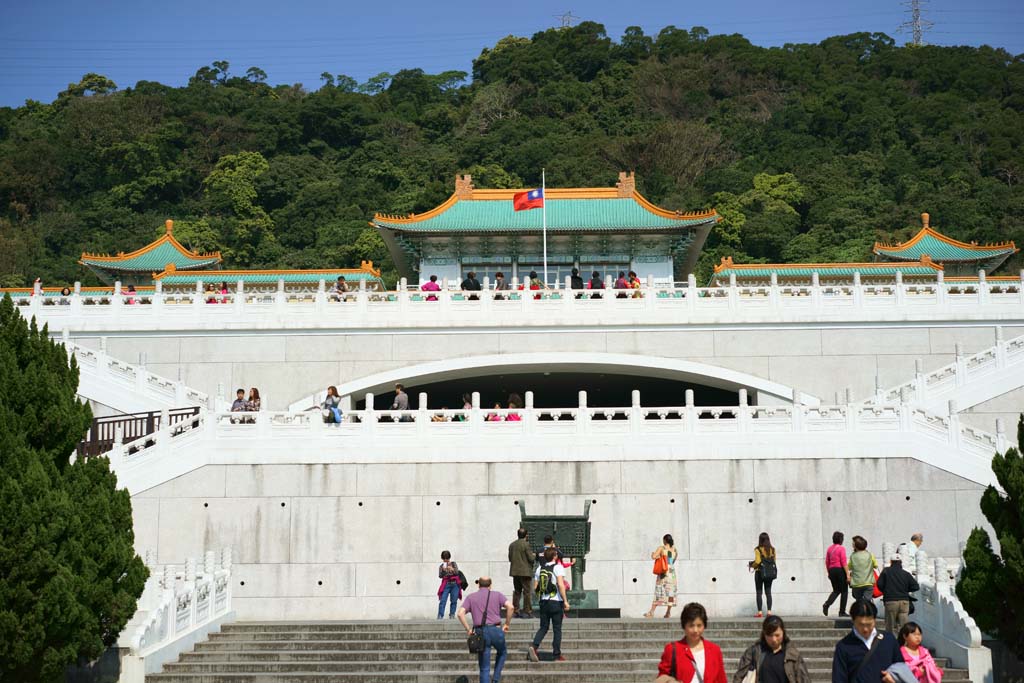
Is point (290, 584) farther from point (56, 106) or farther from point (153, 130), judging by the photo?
point (56, 106)

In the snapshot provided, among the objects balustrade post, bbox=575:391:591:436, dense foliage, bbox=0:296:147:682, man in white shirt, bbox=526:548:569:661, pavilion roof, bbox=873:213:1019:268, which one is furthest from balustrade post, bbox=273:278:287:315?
pavilion roof, bbox=873:213:1019:268

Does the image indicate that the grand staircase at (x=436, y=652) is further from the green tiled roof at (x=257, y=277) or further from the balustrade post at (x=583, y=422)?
the green tiled roof at (x=257, y=277)

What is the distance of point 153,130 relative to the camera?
71.9 metres

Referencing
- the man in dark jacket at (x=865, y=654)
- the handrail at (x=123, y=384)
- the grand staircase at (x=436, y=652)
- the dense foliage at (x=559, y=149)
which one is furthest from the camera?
the dense foliage at (x=559, y=149)

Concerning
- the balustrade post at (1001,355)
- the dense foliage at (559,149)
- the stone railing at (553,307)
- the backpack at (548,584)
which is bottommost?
the backpack at (548,584)

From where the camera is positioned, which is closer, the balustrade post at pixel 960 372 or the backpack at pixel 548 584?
the backpack at pixel 548 584

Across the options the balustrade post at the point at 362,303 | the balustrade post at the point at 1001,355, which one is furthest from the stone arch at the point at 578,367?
the balustrade post at the point at 1001,355

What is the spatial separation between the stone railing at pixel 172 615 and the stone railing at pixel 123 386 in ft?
23.4

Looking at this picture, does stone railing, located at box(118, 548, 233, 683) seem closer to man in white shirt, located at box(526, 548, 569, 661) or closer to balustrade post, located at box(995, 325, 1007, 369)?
man in white shirt, located at box(526, 548, 569, 661)

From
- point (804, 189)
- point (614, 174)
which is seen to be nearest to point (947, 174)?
point (804, 189)

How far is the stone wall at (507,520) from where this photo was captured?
20.0 m

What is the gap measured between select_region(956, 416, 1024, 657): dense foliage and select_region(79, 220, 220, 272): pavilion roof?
26592 mm

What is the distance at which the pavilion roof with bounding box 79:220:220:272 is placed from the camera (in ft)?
121

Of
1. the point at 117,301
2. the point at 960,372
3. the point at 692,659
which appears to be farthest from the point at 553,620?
the point at 117,301
